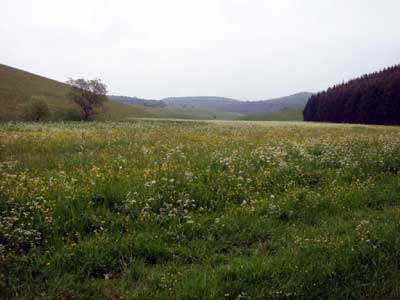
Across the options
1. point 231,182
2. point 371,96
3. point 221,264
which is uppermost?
point 371,96

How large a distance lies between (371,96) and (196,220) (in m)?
86.8

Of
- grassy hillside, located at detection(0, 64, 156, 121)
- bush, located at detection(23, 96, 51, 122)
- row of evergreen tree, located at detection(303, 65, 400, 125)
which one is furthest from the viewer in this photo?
row of evergreen tree, located at detection(303, 65, 400, 125)

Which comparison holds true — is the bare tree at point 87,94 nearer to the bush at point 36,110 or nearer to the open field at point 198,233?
the bush at point 36,110

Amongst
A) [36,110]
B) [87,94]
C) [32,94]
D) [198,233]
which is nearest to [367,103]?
[87,94]

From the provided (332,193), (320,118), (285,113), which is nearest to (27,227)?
(332,193)

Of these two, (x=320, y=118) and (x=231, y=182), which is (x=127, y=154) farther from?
(x=320, y=118)

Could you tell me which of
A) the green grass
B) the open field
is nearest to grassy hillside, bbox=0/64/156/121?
the green grass

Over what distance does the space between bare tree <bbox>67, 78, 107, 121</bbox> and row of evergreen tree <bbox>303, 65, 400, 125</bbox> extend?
63.9 meters

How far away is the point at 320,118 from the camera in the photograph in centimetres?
10362

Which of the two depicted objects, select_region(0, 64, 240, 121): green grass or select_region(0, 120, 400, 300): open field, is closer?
select_region(0, 120, 400, 300): open field

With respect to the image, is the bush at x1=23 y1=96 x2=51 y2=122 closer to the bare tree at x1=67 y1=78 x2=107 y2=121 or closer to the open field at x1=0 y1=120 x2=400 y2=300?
the bare tree at x1=67 y1=78 x2=107 y2=121

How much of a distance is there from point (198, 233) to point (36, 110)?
57986 mm

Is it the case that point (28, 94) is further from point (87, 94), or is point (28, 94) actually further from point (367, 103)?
point (367, 103)

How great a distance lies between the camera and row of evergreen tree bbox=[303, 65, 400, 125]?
249 feet
